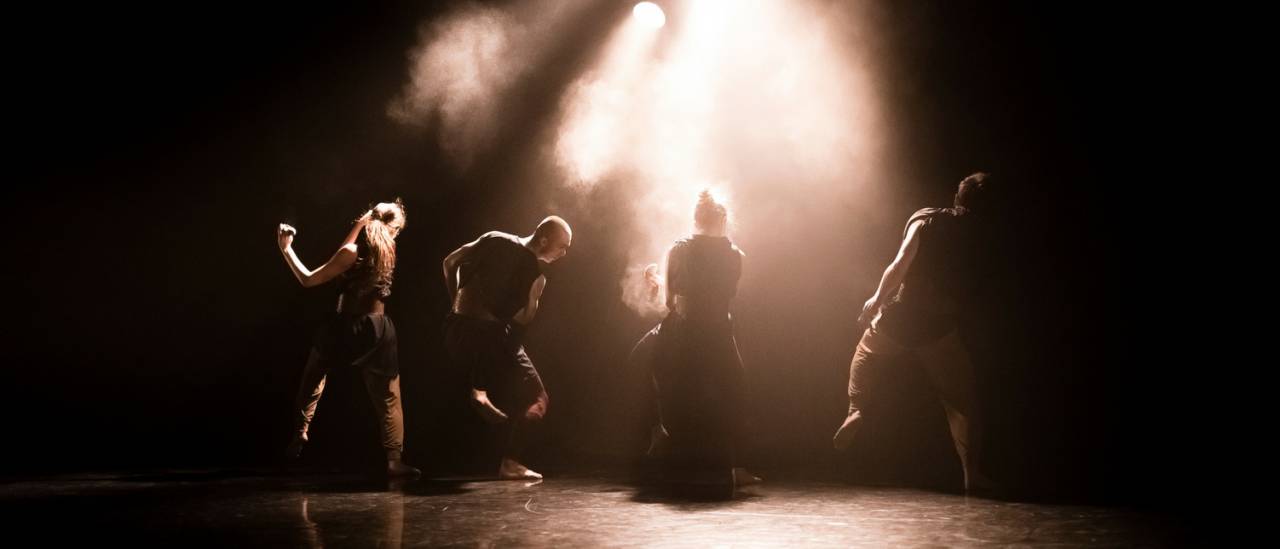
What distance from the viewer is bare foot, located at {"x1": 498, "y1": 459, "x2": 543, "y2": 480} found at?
17.1 ft

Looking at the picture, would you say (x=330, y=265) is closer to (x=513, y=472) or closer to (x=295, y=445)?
(x=295, y=445)

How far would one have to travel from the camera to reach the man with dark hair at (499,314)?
5043mm

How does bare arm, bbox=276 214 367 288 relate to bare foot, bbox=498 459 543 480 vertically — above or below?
above

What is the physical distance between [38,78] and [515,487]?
202 inches

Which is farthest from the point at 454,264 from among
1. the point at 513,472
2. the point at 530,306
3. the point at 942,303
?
the point at 942,303

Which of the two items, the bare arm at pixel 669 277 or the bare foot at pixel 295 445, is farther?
the bare foot at pixel 295 445

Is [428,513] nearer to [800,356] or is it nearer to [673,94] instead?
[800,356]

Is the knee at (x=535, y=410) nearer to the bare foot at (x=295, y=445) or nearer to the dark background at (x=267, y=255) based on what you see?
the dark background at (x=267, y=255)

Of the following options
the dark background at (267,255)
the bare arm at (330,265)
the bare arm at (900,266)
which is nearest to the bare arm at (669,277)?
the bare arm at (900,266)

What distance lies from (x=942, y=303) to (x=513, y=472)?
2656 millimetres

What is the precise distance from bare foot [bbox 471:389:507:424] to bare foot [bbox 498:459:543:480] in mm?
370

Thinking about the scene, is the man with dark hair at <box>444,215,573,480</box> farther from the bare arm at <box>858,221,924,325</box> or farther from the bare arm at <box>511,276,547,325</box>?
the bare arm at <box>858,221,924,325</box>

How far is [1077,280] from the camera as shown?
17.5 feet

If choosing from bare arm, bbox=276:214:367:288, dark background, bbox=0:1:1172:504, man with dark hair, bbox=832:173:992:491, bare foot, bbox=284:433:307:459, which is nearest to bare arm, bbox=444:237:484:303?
bare arm, bbox=276:214:367:288
